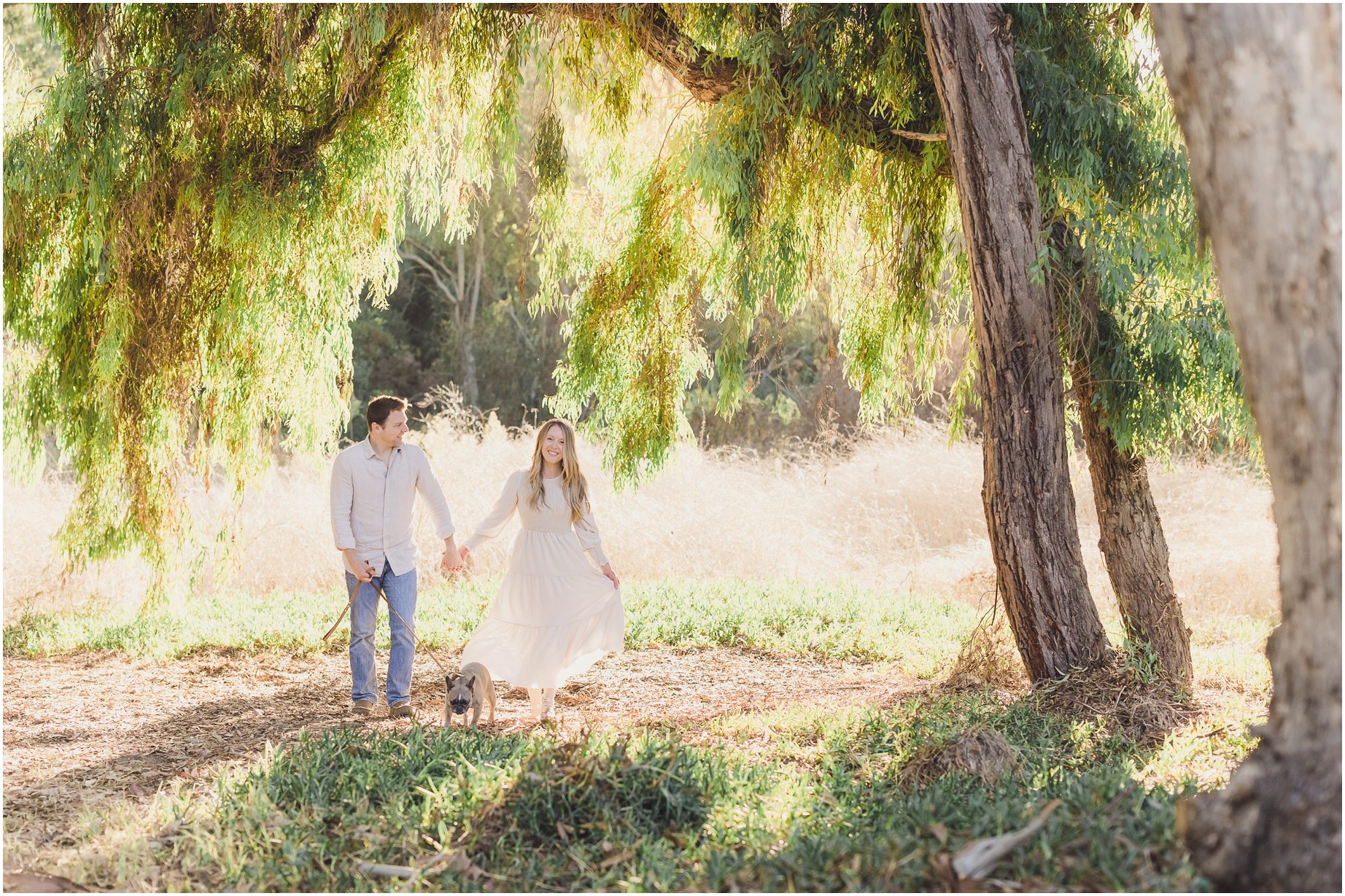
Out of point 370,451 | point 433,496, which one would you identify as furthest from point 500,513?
point 370,451

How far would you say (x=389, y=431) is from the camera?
565 cm

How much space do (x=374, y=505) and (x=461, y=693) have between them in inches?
49.7

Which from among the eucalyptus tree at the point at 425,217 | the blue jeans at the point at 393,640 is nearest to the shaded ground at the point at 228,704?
the blue jeans at the point at 393,640

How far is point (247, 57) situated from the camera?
575 centimetres

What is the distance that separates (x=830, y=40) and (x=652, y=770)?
3908 mm

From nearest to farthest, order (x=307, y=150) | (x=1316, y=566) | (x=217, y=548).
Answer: (x=1316, y=566), (x=307, y=150), (x=217, y=548)

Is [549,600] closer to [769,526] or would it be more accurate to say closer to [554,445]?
[554,445]

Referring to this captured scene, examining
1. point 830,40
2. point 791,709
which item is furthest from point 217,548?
point 830,40

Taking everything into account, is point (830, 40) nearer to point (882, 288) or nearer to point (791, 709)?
point (882, 288)

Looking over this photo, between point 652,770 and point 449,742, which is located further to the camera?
point 449,742

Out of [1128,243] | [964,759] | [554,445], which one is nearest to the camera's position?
[964,759]

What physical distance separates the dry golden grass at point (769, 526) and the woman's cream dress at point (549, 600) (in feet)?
11.8

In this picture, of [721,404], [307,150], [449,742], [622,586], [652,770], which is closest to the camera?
[652,770]

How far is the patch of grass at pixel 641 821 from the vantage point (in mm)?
3029
